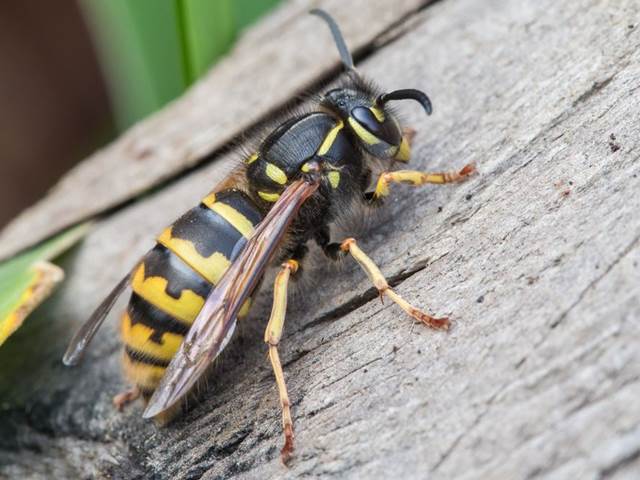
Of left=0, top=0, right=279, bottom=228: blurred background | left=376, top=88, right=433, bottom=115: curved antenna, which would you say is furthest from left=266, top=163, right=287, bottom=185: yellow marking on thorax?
left=0, top=0, right=279, bottom=228: blurred background

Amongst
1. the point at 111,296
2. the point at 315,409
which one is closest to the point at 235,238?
the point at 111,296

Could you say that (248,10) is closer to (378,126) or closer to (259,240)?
(378,126)

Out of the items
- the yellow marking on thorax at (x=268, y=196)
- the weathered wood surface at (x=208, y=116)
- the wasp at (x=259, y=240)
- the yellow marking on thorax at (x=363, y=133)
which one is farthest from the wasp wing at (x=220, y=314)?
the weathered wood surface at (x=208, y=116)

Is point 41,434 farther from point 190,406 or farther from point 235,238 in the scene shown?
point 235,238

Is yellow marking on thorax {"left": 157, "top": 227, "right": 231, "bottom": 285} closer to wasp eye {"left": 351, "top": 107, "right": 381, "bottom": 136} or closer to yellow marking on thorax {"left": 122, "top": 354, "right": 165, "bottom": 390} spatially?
yellow marking on thorax {"left": 122, "top": 354, "right": 165, "bottom": 390}

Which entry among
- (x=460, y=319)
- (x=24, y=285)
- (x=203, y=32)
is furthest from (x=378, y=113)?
(x=24, y=285)

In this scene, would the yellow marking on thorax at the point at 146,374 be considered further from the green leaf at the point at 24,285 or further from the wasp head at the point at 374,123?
the wasp head at the point at 374,123
